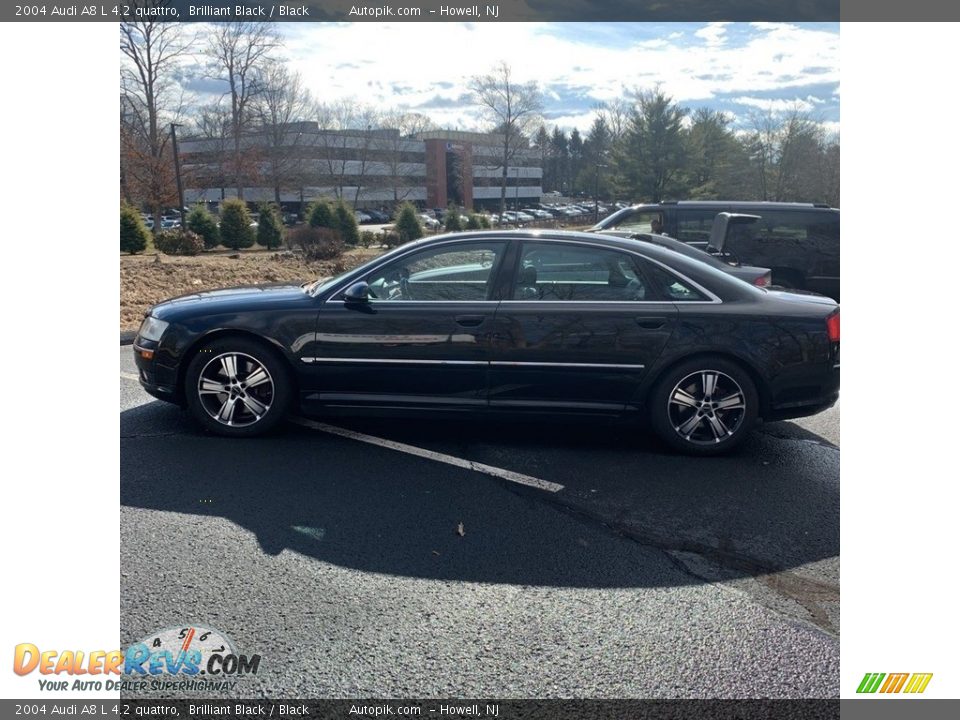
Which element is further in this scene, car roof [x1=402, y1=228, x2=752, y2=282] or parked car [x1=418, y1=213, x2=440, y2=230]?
parked car [x1=418, y1=213, x2=440, y2=230]

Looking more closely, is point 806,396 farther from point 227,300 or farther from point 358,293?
point 227,300

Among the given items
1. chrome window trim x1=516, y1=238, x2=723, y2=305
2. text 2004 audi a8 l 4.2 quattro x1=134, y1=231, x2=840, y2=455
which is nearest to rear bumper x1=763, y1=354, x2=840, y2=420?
text 2004 audi a8 l 4.2 quattro x1=134, y1=231, x2=840, y2=455

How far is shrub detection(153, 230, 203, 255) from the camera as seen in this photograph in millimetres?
23391

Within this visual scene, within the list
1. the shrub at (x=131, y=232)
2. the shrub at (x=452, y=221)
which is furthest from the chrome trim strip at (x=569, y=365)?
the shrub at (x=452, y=221)

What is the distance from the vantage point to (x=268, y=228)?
2512cm

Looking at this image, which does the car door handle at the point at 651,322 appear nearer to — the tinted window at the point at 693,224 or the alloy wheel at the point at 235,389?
the alloy wheel at the point at 235,389

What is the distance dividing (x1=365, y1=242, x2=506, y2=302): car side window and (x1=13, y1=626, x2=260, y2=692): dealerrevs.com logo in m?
2.99

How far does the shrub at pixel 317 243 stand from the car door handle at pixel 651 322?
1671 centimetres

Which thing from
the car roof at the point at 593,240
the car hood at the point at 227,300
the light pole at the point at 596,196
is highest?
the light pole at the point at 596,196

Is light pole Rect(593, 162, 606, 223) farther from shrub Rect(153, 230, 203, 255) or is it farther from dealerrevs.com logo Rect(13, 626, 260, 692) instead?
dealerrevs.com logo Rect(13, 626, 260, 692)

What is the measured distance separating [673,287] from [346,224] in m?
20.9

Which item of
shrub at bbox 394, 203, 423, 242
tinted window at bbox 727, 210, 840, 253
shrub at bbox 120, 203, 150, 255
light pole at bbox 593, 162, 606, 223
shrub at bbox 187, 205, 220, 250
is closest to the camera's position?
tinted window at bbox 727, 210, 840, 253

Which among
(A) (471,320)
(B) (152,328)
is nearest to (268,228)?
(B) (152,328)

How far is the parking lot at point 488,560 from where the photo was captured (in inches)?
115
